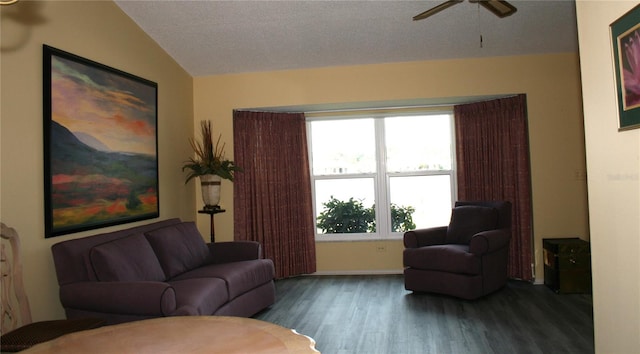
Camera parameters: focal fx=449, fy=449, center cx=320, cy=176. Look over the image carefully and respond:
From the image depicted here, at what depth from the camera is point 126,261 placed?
10.8 ft

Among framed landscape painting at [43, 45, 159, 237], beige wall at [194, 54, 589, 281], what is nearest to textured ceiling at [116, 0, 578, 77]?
beige wall at [194, 54, 589, 281]

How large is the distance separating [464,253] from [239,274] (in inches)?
85.0

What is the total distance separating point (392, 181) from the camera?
5871mm

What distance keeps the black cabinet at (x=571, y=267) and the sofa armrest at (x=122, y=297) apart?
12.2 feet

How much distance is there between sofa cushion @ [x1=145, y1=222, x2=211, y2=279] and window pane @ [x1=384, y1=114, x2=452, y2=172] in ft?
8.77

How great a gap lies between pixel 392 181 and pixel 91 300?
3874 millimetres

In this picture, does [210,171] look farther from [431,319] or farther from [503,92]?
[503,92]

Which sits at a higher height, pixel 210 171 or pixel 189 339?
pixel 210 171

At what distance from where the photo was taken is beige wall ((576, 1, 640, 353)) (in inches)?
86.7

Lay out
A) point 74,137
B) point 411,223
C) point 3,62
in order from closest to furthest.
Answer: point 3,62, point 74,137, point 411,223

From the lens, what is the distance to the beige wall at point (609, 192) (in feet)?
7.23

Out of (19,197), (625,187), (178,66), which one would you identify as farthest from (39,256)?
(625,187)

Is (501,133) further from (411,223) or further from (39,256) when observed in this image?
(39,256)

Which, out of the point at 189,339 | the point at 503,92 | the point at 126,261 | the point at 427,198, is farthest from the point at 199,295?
the point at 503,92
